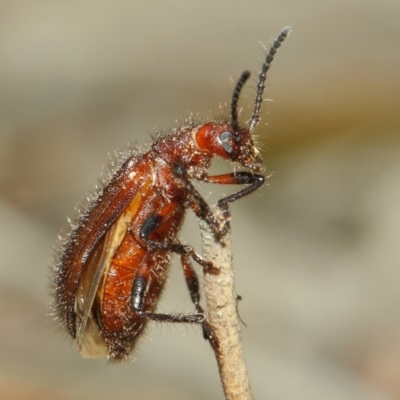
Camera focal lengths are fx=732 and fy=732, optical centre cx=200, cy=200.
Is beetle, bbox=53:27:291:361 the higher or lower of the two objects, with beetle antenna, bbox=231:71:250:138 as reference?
lower

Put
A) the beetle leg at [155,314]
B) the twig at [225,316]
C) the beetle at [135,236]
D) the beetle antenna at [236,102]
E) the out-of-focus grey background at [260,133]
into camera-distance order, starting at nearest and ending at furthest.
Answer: the twig at [225,316]
the beetle antenna at [236,102]
the beetle leg at [155,314]
the beetle at [135,236]
the out-of-focus grey background at [260,133]

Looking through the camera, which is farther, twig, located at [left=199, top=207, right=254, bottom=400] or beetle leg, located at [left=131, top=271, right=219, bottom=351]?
beetle leg, located at [left=131, top=271, right=219, bottom=351]

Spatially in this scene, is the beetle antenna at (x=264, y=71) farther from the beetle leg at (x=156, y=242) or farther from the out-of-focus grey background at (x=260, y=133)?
the out-of-focus grey background at (x=260, y=133)

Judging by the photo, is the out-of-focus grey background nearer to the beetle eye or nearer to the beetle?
the beetle

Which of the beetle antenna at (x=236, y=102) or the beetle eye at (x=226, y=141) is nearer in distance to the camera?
the beetle antenna at (x=236, y=102)

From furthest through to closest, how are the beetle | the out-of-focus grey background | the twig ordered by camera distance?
the out-of-focus grey background, the beetle, the twig

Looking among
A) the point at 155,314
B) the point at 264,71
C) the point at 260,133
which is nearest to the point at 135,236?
the point at 155,314

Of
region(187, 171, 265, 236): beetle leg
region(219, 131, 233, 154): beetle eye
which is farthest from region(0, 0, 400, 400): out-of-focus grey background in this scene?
region(187, 171, 265, 236): beetle leg

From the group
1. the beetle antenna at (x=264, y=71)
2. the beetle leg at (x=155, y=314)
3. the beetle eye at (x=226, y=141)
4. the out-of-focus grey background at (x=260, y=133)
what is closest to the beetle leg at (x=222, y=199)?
the beetle eye at (x=226, y=141)
